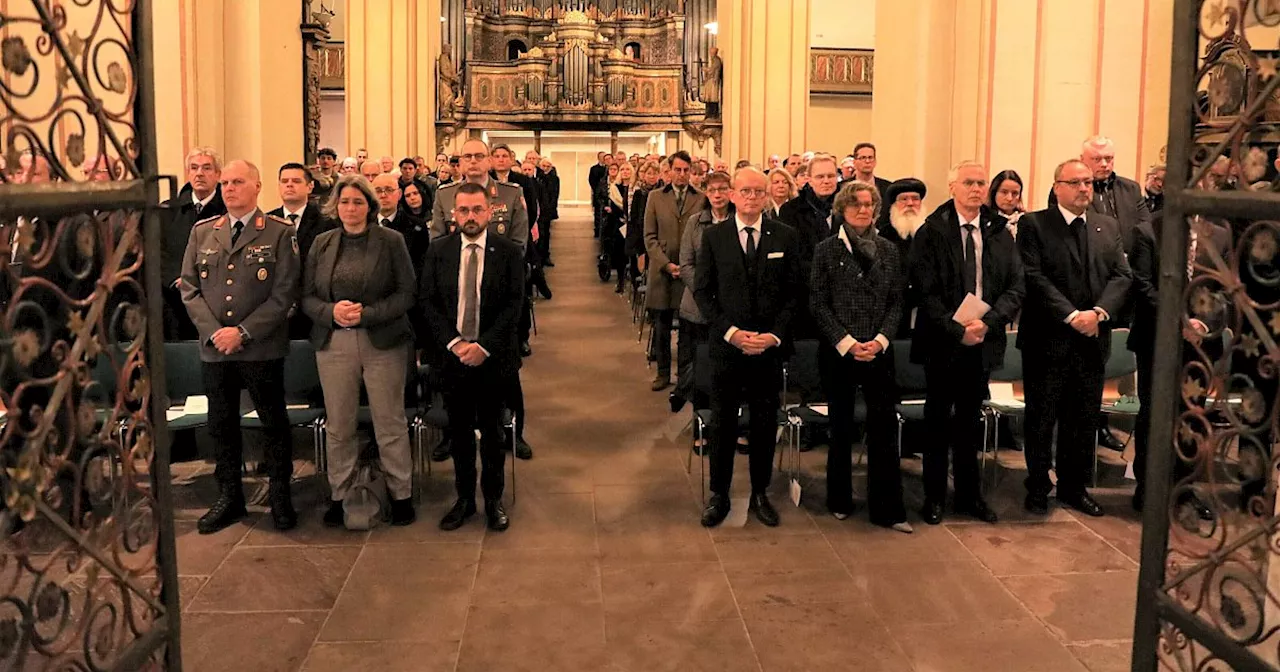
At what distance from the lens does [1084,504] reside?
6.11m

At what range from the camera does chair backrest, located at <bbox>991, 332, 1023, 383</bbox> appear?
671 cm

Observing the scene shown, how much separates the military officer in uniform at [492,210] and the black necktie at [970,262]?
246 cm

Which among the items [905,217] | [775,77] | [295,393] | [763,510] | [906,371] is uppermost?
[775,77]

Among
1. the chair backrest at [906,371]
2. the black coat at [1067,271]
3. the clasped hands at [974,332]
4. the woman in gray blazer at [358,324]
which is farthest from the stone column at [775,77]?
the woman in gray blazer at [358,324]

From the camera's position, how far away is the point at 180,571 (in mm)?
5105

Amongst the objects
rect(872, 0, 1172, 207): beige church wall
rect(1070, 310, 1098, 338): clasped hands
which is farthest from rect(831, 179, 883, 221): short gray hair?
rect(872, 0, 1172, 207): beige church wall

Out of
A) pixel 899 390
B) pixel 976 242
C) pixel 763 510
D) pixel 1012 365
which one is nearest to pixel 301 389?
pixel 763 510

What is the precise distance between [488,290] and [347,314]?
0.71 metres

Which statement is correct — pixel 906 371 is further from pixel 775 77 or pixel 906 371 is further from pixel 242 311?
pixel 775 77

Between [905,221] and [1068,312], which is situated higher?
[905,221]

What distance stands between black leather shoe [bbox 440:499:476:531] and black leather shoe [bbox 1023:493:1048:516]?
2926 millimetres

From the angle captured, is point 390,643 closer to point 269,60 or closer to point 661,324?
point 661,324

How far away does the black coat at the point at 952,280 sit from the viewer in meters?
5.83

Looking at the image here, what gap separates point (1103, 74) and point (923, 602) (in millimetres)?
4669
